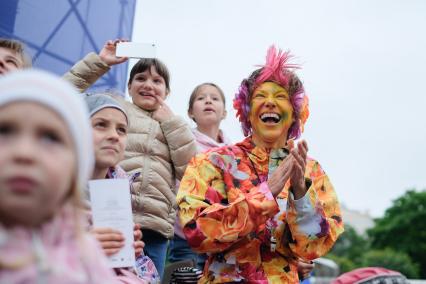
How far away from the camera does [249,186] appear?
319 centimetres

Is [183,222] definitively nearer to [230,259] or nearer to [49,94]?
[230,259]

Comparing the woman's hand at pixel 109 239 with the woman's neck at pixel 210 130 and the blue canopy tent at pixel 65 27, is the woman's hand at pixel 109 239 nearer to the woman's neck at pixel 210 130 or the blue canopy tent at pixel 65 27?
the blue canopy tent at pixel 65 27

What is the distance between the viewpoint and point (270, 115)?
3.37m

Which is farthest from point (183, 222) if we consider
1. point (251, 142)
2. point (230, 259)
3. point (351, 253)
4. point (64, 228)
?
point (351, 253)

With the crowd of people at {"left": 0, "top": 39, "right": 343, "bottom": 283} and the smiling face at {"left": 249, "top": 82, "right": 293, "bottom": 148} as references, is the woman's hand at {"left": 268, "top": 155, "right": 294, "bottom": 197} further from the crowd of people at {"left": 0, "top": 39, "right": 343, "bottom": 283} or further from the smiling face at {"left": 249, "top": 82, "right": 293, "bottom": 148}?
the smiling face at {"left": 249, "top": 82, "right": 293, "bottom": 148}

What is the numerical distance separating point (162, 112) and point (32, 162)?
2.83m

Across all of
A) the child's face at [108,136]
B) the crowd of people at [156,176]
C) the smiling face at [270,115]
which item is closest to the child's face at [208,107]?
the crowd of people at [156,176]

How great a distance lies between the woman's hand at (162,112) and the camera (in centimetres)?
405

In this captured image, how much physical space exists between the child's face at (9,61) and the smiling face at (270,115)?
1249 mm

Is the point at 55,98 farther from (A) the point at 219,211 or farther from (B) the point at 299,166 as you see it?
(B) the point at 299,166

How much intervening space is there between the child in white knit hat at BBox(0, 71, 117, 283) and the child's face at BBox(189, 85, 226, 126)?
138 inches

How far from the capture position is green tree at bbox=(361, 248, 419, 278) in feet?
141

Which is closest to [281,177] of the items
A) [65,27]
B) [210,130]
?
[210,130]

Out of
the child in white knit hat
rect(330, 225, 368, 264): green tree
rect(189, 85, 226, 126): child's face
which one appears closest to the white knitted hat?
the child in white knit hat
